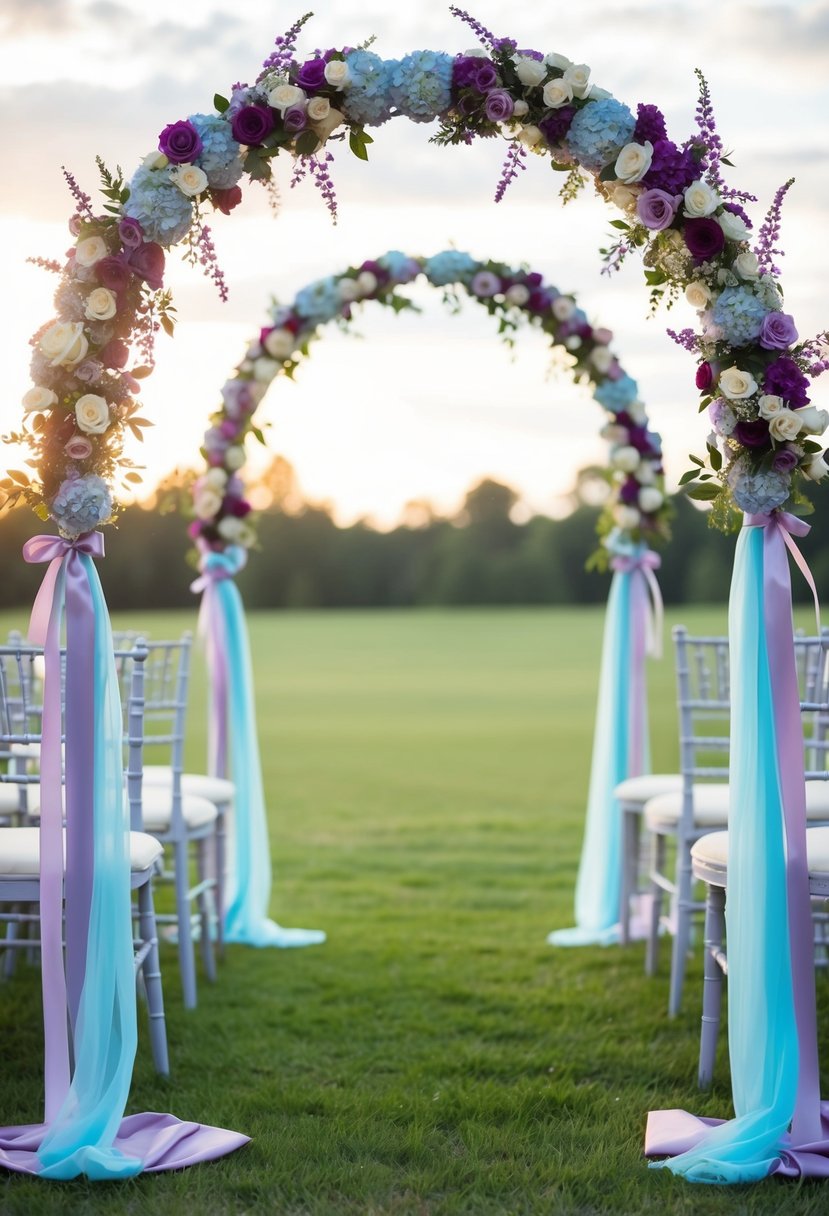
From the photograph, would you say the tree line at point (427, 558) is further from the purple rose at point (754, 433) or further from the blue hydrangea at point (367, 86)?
the purple rose at point (754, 433)

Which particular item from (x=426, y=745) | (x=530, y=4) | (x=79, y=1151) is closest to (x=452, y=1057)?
(x=79, y=1151)

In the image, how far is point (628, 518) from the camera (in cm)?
627

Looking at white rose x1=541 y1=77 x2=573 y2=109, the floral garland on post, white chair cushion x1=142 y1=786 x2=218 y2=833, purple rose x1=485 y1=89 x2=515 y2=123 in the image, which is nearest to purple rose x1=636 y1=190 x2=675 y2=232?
white rose x1=541 y1=77 x2=573 y2=109

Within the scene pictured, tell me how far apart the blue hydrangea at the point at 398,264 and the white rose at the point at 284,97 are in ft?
8.36

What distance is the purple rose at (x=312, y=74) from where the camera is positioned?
3.60 m

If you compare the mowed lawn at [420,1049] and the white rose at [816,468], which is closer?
the mowed lawn at [420,1049]

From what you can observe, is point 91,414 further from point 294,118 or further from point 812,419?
point 812,419

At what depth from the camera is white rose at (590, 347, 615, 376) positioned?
6.22m

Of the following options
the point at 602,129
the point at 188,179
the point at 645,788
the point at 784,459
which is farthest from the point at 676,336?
the point at 645,788

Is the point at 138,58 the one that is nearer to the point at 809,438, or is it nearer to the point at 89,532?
the point at 89,532

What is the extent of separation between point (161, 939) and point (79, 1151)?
2547mm

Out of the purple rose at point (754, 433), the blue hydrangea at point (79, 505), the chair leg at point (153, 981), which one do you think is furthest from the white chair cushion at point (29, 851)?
the purple rose at point (754, 433)

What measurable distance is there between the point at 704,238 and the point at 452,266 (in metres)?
2.76

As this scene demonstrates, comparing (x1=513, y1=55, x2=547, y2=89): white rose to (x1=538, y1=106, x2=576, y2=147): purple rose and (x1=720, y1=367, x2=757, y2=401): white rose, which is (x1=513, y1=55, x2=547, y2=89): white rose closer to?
(x1=538, y1=106, x2=576, y2=147): purple rose
